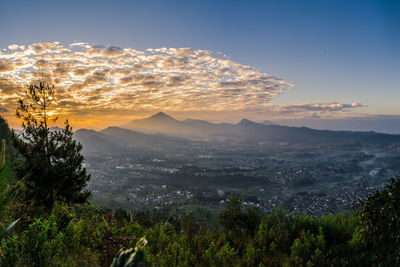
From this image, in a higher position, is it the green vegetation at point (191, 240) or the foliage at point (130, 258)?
the foliage at point (130, 258)

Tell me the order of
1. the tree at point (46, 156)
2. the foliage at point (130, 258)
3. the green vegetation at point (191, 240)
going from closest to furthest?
the foliage at point (130, 258), the green vegetation at point (191, 240), the tree at point (46, 156)

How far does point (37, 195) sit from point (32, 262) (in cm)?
962

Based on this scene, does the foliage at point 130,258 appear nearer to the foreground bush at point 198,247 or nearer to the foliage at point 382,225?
the foreground bush at point 198,247

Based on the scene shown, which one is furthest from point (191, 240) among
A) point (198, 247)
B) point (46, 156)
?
point (46, 156)

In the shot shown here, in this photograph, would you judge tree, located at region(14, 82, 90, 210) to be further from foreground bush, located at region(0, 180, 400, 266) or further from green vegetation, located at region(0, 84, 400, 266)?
foreground bush, located at region(0, 180, 400, 266)

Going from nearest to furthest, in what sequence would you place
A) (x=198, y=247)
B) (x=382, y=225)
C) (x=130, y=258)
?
1. (x=130, y=258)
2. (x=382, y=225)
3. (x=198, y=247)

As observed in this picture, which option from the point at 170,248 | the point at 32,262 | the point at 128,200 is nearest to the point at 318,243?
the point at 170,248

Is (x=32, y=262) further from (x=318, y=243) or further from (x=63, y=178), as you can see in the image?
(x=63, y=178)

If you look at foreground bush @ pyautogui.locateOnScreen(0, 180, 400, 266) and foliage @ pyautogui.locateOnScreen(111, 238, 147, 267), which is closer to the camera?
foliage @ pyautogui.locateOnScreen(111, 238, 147, 267)

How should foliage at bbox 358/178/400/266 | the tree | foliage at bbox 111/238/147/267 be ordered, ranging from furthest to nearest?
the tree → foliage at bbox 358/178/400/266 → foliage at bbox 111/238/147/267

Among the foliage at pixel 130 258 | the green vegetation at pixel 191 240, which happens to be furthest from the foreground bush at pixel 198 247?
the foliage at pixel 130 258

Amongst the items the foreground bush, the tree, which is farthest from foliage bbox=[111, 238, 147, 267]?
the tree

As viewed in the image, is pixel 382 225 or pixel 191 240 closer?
pixel 382 225

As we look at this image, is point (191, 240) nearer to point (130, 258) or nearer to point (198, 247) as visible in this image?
point (198, 247)
